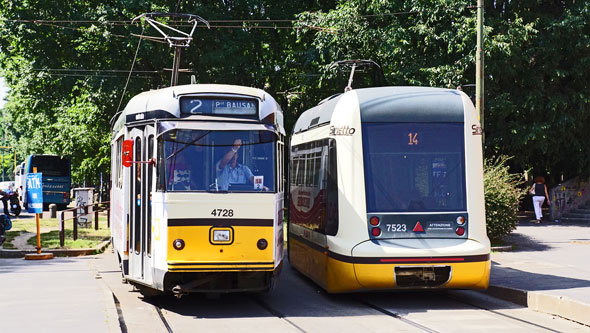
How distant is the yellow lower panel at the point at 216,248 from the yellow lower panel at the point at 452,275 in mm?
1332

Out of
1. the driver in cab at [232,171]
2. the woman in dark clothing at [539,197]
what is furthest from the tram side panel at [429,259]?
the woman in dark clothing at [539,197]

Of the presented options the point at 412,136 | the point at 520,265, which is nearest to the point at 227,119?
the point at 412,136

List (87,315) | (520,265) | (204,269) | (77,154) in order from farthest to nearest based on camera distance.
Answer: (77,154)
(520,265)
(204,269)
(87,315)

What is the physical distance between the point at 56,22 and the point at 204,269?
24.5 metres

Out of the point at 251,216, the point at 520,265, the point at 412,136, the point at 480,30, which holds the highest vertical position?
the point at 480,30

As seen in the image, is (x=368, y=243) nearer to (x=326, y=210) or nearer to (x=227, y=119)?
(x=326, y=210)

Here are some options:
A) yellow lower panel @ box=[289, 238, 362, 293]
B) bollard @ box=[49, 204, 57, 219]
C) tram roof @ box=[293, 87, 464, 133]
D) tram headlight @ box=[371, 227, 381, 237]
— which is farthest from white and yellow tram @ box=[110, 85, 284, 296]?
bollard @ box=[49, 204, 57, 219]

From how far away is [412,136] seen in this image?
37.8ft

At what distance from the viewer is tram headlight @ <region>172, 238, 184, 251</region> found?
33.6 ft

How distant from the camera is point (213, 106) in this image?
10.6 metres

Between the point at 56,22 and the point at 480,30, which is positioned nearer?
the point at 480,30

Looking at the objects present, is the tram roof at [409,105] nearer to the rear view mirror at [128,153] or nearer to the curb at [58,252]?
the rear view mirror at [128,153]

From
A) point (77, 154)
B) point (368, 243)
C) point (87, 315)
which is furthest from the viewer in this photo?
point (77, 154)

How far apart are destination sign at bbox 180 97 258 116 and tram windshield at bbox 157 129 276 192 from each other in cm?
26
